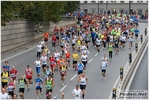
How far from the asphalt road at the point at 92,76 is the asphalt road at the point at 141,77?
3.95 feet

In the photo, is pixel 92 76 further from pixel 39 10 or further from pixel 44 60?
pixel 39 10

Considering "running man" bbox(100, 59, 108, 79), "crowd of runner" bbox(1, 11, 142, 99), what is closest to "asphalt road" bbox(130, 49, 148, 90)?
"running man" bbox(100, 59, 108, 79)

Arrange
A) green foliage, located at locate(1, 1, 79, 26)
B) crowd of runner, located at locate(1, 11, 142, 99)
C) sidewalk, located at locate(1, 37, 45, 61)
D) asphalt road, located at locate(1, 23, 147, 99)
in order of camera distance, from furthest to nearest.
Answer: green foliage, located at locate(1, 1, 79, 26) → sidewalk, located at locate(1, 37, 45, 61) → asphalt road, located at locate(1, 23, 147, 99) → crowd of runner, located at locate(1, 11, 142, 99)

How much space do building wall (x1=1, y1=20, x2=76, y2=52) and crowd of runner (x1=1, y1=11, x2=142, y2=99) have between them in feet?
7.06

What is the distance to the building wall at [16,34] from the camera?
1468 inches

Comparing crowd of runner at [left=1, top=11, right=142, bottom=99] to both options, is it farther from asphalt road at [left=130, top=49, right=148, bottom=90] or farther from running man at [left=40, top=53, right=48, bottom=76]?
asphalt road at [left=130, top=49, right=148, bottom=90]

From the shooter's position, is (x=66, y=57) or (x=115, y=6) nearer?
(x=66, y=57)

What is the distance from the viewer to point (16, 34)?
4003 centimetres

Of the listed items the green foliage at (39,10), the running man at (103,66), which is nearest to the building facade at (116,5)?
the green foliage at (39,10)

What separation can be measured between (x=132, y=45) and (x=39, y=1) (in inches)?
385

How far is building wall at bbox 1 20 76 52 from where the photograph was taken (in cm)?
3728

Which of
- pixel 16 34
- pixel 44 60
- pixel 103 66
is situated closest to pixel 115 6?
pixel 16 34

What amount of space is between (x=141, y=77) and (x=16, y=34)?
14225 millimetres

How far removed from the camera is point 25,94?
2356 cm
